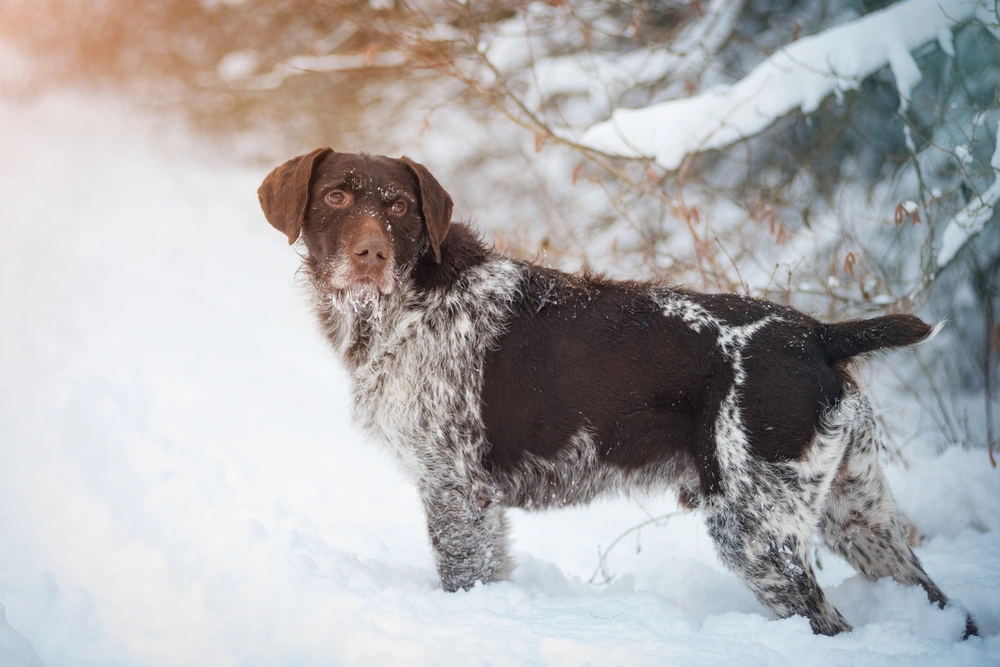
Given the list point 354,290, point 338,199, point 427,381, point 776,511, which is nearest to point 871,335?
point 776,511

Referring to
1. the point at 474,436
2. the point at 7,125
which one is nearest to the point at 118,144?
the point at 7,125

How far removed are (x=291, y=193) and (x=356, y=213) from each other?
12.1 inches

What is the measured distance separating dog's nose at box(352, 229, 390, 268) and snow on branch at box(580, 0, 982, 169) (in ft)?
6.90

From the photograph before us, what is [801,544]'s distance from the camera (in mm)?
2699

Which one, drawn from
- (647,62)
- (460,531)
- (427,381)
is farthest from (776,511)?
(647,62)

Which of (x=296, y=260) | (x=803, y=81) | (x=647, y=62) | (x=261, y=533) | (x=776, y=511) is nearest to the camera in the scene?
(x=776, y=511)

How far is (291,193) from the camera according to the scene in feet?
9.87

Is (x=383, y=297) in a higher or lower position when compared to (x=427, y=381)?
higher

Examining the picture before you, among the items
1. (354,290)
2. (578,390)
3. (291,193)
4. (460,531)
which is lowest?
(460,531)

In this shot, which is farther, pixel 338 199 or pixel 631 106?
pixel 631 106

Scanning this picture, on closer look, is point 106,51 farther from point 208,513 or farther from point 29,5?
point 208,513

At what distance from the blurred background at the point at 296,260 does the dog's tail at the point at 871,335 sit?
2.59 ft

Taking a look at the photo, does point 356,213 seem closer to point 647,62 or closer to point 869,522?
point 869,522

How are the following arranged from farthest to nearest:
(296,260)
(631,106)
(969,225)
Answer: (296,260) < (631,106) < (969,225)
